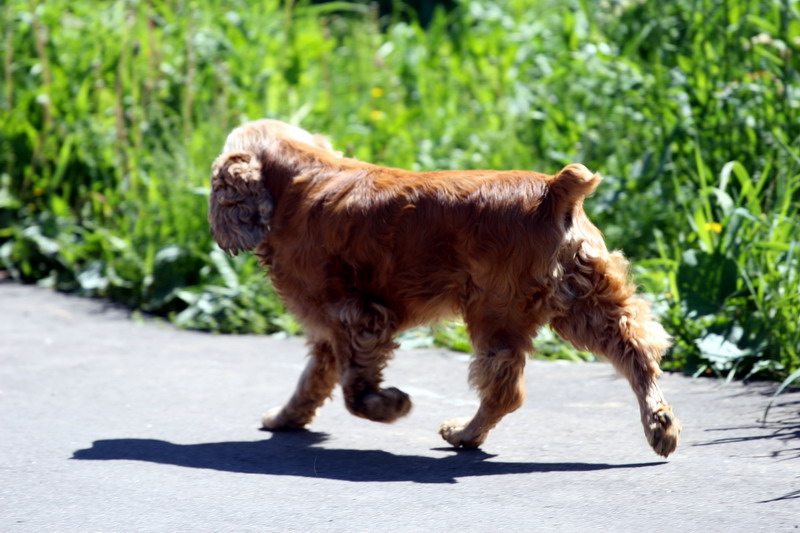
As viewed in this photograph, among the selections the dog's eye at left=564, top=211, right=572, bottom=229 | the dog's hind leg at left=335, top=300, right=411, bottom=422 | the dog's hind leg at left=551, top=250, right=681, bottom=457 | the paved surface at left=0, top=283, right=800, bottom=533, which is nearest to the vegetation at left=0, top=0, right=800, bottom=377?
the paved surface at left=0, top=283, right=800, bottom=533

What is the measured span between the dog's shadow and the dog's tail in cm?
102

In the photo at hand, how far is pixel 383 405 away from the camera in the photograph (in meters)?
4.06

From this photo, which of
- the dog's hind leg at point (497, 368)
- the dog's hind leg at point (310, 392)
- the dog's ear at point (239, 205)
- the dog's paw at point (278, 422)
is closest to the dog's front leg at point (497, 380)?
the dog's hind leg at point (497, 368)

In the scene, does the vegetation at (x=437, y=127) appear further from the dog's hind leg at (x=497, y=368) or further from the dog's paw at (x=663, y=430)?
the dog's hind leg at (x=497, y=368)

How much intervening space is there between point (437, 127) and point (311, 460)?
14.6 feet

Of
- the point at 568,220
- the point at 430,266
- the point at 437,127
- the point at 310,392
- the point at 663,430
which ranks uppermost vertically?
the point at 568,220

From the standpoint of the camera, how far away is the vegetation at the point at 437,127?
5625 millimetres

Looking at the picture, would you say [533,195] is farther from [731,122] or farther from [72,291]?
[72,291]

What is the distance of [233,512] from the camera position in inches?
140

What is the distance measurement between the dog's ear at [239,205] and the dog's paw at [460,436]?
1.11 metres

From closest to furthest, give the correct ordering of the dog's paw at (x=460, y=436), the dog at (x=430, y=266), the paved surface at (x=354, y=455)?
the paved surface at (x=354, y=455) → the dog at (x=430, y=266) → the dog's paw at (x=460, y=436)

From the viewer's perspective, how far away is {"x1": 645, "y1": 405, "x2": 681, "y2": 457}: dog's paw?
12.6 feet

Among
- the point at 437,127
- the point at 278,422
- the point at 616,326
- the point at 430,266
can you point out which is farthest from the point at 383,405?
the point at 437,127

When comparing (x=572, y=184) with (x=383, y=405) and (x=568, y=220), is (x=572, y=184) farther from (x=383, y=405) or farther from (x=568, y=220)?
(x=383, y=405)
